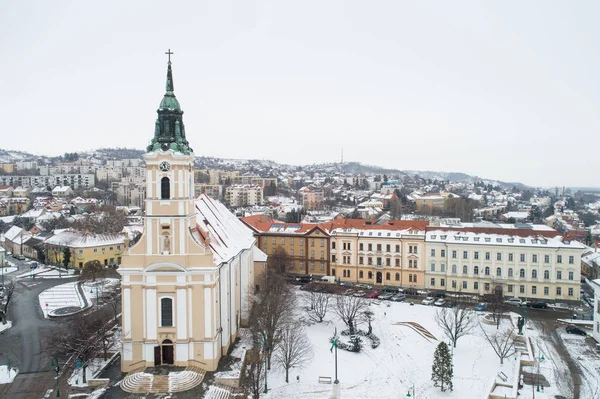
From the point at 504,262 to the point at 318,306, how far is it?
21.0 meters

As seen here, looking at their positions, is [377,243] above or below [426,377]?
above

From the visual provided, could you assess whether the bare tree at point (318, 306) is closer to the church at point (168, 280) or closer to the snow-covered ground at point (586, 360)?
the church at point (168, 280)

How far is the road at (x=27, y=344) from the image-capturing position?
2786 cm

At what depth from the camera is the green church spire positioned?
97.0 ft

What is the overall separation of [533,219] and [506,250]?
256 feet

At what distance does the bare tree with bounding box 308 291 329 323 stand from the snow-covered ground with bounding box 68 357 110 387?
57.1ft

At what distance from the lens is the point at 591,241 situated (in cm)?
8519

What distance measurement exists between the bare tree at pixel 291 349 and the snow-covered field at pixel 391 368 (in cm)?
59

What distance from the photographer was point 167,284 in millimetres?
29156

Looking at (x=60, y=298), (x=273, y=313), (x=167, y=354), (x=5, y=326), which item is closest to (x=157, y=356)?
(x=167, y=354)

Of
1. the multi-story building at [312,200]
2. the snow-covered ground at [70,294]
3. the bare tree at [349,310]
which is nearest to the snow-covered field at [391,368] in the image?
the bare tree at [349,310]

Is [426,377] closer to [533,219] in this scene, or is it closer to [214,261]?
[214,261]

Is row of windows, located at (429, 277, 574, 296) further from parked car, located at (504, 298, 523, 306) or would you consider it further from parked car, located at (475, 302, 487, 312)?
parked car, located at (475, 302, 487, 312)

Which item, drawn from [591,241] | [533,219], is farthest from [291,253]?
[533,219]
